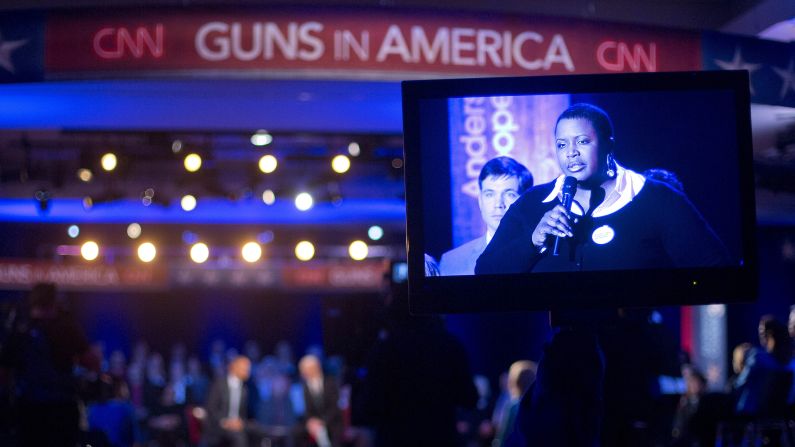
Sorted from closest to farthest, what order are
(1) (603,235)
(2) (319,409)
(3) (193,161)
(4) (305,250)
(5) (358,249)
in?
(1) (603,235), (3) (193,161), (2) (319,409), (4) (305,250), (5) (358,249)

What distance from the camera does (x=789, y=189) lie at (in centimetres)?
781

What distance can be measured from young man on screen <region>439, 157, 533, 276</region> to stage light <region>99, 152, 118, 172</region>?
7227 millimetres

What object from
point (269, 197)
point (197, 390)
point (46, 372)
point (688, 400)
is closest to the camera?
point (46, 372)

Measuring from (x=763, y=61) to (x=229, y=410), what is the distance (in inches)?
288

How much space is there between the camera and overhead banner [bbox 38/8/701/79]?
15.5ft

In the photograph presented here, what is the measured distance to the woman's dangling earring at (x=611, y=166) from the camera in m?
1.81

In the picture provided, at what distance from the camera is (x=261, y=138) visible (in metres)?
8.18

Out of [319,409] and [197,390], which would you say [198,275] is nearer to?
[197,390]

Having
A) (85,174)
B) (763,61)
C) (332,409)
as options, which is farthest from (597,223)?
(332,409)

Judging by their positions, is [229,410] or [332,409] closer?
[332,409]

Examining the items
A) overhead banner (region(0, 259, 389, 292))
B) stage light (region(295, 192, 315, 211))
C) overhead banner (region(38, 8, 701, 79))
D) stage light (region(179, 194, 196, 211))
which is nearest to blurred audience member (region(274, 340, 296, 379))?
overhead banner (region(0, 259, 389, 292))

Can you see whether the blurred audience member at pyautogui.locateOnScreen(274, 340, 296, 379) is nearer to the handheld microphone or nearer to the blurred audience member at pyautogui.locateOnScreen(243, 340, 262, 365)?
the blurred audience member at pyautogui.locateOnScreen(243, 340, 262, 365)

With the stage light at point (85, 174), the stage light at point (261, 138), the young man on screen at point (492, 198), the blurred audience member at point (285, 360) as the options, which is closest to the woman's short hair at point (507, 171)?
the young man on screen at point (492, 198)

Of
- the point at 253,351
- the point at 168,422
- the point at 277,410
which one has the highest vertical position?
the point at 253,351
